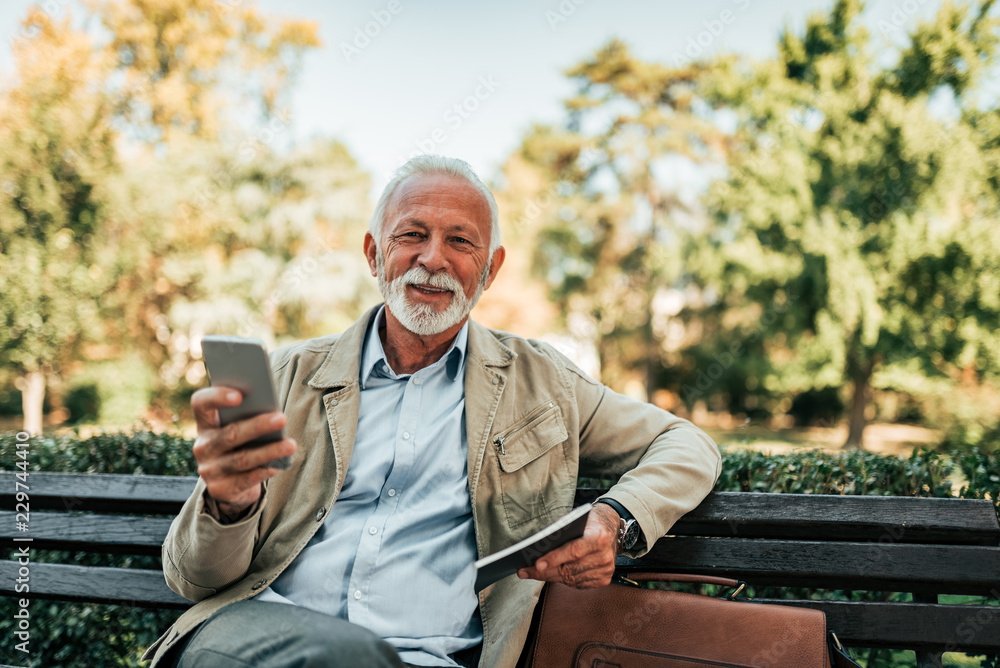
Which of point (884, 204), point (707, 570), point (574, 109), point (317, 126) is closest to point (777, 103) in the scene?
point (884, 204)

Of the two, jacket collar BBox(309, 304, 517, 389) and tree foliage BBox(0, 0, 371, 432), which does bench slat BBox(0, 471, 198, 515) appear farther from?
tree foliage BBox(0, 0, 371, 432)

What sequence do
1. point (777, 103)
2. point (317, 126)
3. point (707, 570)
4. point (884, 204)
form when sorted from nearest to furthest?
point (707, 570) < point (884, 204) < point (777, 103) < point (317, 126)

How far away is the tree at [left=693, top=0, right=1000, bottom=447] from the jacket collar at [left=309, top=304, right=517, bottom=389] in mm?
15144

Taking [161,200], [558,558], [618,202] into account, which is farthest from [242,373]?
[618,202]

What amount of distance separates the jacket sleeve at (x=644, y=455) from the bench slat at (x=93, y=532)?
5.40 ft

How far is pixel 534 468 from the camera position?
6.98ft

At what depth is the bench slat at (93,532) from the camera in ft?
7.84

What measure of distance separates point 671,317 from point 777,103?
342 inches

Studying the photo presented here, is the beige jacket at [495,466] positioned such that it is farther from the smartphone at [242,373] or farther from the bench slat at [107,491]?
the bench slat at [107,491]

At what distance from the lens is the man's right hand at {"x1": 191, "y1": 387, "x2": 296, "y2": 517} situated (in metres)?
1.41

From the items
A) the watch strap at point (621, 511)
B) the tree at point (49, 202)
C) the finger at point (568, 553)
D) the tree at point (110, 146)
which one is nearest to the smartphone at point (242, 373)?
the finger at point (568, 553)

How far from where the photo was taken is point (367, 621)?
1.85 metres

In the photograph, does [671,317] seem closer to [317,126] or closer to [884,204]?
[884,204]

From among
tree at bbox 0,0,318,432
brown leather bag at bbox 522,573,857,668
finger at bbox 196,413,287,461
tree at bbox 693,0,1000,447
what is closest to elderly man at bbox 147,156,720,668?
finger at bbox 196,413,287,461
